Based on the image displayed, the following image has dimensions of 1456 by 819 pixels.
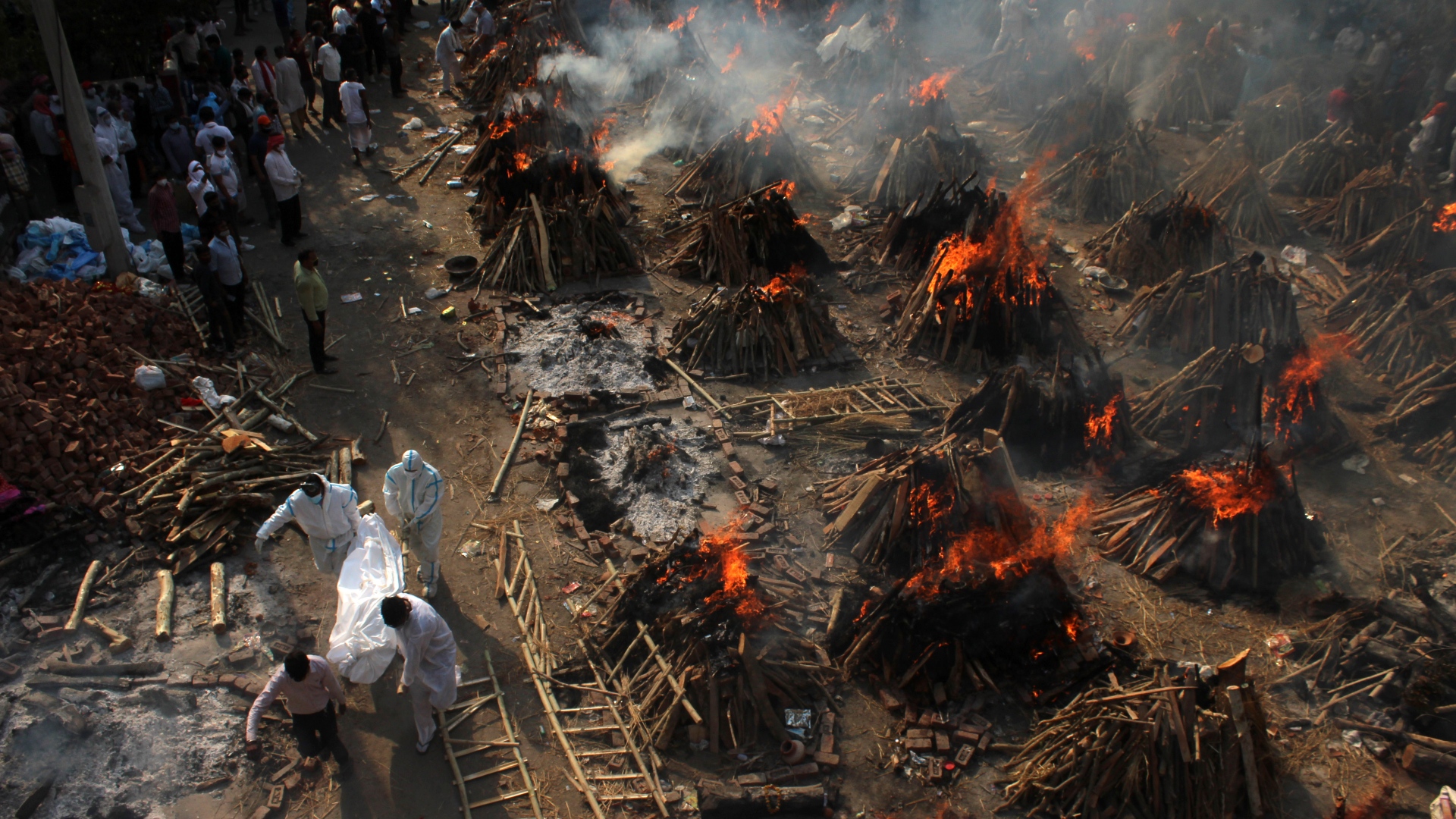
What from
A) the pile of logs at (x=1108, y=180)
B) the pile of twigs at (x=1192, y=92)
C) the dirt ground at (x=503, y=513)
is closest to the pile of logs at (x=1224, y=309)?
the dirt ground at (x=503, y=513)

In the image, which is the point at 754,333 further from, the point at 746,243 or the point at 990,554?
the point at 990,554

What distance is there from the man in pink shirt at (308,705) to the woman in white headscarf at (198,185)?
28.1 feet

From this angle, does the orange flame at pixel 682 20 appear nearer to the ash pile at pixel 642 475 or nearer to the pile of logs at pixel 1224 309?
the pile of logs at pixel 1224 309

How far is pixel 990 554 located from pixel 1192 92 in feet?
56.6

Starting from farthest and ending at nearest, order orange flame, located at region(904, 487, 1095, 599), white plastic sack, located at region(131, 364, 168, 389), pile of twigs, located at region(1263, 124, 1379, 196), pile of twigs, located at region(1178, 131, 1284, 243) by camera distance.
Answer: pile of twigs, located at region(1263, 124, 1379, 196) < pile of twigs, located at region(1178, 131, 1284, 243) < white plastic sack, located at region(131, 364, 168, 389) < orange flame, located at region(904, 487, 1095, 599)

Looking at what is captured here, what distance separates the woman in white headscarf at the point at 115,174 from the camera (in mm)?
12219

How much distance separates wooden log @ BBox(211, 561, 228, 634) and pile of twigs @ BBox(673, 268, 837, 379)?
5957 millimetres

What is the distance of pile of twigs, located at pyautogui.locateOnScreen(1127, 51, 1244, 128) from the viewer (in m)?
19.9

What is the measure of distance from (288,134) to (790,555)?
14295 millimetres

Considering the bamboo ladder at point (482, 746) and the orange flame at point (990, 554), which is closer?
the bamboo ladder at point (482, 746)

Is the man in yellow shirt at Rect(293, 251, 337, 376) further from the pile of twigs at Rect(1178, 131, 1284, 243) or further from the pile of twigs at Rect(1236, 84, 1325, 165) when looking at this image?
the pile of twigs at Rect(1236, 84, 1325, 165)

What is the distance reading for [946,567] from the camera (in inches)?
306

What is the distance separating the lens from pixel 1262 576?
852 centimetres

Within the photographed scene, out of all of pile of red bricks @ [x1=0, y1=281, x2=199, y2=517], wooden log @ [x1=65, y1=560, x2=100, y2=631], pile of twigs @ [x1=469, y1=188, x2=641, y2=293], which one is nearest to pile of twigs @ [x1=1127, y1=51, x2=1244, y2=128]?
pile of twigs @ [x1=469, y1=188, x2=641, y2=293]
